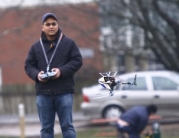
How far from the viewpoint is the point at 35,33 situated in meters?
32.5

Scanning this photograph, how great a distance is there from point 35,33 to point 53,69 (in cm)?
2547

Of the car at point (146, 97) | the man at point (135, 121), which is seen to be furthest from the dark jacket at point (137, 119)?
the car at point (146, 97)

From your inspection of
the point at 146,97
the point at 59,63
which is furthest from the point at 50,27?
the point at 146,97

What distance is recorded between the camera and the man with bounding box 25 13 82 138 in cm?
726

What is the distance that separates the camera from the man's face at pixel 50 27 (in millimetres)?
7215

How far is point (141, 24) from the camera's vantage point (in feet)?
71.1

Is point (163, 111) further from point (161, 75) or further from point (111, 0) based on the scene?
point (111, 0)

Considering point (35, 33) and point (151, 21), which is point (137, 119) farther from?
point (35, 33)

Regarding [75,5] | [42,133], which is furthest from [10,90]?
[42,133]

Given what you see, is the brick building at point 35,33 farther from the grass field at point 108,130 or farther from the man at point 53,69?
the man at point 53,69

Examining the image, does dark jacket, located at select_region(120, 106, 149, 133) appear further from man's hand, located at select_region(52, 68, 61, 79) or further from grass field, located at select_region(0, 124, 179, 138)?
man's hand, located at select_region(52, 68, 61, 79)

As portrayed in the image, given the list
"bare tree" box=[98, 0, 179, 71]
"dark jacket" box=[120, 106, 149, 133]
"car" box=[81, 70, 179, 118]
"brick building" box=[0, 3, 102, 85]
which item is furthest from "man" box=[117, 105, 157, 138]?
"bare tree" box=[98, 0, 179, 71]

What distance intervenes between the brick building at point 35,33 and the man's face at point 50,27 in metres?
12.3

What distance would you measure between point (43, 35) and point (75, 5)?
1831 centimetres
